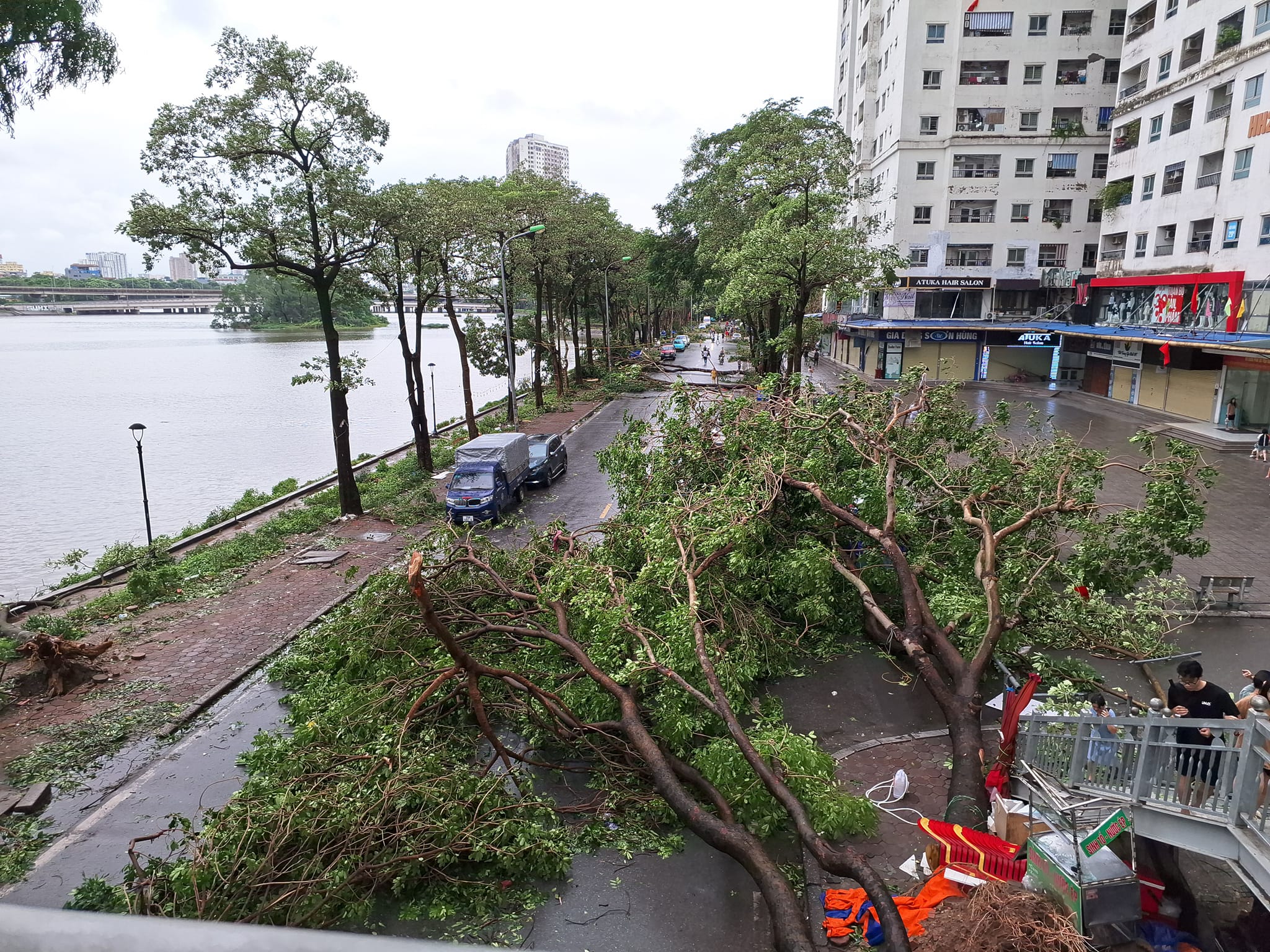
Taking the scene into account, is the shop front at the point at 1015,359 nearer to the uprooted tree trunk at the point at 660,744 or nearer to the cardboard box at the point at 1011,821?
the uprooted tree trunk at the point at 660,744

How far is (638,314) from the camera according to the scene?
94.1 metres

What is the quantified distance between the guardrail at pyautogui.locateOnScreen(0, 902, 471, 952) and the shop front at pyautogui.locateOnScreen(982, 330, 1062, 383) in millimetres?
53016

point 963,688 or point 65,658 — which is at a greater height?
point 963,688

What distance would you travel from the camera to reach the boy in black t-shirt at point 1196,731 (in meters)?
6.83

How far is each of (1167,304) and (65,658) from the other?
40946 millimetres

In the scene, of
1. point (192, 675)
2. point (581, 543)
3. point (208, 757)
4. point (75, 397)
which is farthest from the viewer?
point (75, 397)

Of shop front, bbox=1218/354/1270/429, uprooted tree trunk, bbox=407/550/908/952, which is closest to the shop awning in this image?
shop front, bbox=1218/354/1270/429

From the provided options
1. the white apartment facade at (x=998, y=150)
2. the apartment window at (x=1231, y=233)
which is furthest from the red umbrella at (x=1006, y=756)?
the white apartment facade at (x=998, y=150)

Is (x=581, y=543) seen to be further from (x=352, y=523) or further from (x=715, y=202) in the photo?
(x=715, y=202)

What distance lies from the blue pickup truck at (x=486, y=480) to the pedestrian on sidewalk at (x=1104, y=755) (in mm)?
16442

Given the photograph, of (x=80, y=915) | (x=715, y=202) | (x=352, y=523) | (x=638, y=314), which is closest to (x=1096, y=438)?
(x=715, y=202)

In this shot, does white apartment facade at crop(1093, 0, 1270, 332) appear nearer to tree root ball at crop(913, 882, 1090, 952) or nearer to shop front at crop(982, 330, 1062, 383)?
shop front at crop(982, 330, 1062, 383)

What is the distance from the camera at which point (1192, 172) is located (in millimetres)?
34062

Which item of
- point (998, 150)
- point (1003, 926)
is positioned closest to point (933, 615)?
point (1003, 926)
